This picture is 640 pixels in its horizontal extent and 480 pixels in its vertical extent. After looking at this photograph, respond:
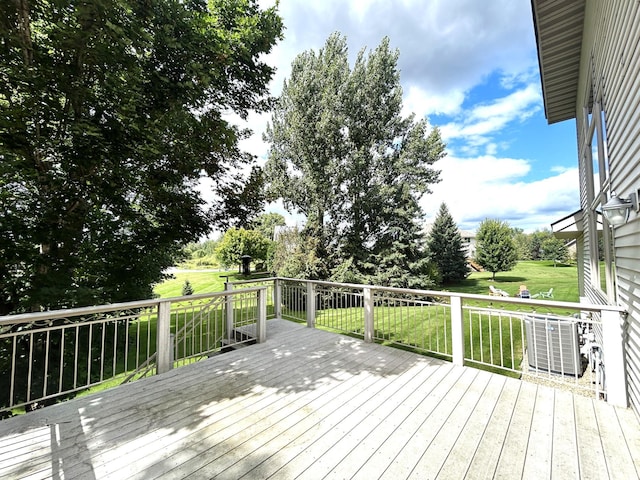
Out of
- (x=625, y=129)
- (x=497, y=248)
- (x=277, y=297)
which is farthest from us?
(x=497, y=248)

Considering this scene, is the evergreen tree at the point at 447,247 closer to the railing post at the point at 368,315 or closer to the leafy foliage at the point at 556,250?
the railing post at the point at 368,315

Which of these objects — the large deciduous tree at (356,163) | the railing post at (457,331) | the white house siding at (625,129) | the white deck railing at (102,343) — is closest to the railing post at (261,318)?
the white deck railing at (102,343)

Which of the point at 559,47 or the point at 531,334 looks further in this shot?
the point at 559,47

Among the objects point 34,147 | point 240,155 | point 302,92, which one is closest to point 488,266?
point 302,92

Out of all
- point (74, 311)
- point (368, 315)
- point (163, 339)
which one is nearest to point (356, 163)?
point (368, 315)

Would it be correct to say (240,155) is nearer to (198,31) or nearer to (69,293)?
(198,31)

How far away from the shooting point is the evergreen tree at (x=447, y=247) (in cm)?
2144

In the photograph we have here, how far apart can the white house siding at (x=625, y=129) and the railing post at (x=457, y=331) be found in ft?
5.03

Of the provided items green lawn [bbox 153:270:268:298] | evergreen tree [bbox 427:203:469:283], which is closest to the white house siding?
green lawn [bbox 153:270:268:298]

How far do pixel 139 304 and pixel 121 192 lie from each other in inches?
109

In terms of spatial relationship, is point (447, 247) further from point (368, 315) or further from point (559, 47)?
point (368, 315)

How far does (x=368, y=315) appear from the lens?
→ 4.82m

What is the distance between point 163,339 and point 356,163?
11589 mm

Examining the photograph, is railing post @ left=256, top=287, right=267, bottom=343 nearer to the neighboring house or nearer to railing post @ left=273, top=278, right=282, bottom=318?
railing post @ left=273, top=278, right=282, bottom=318
